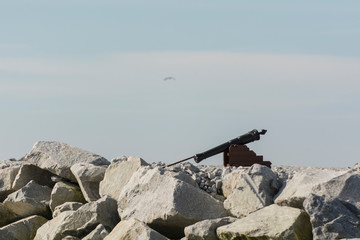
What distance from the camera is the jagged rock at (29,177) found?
15273 mm

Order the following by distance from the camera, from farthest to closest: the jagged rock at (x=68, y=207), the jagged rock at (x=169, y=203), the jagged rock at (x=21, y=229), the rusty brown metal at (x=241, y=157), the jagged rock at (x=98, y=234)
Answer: the rusty brown metal at (x=241, y=157)
the jagged rock at (x=21, y=229)
the jagged rock at (x=68, y=207)
the jagged rock at (x=98, y=234)
the jagged rock at (x=169, y=203)

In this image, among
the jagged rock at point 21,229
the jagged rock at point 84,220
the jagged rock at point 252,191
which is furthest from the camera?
the jagged rock at point 21,229

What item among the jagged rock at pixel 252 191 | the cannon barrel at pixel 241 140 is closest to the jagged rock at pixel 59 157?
the cannon barrel at pixel 241 140

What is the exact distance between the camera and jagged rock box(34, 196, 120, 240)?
1188 cm

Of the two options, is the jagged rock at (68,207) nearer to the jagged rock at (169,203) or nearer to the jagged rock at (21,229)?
the jagged rock at (21,229)

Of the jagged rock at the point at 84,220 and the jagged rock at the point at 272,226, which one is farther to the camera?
the jagged rock at the point at 84,220

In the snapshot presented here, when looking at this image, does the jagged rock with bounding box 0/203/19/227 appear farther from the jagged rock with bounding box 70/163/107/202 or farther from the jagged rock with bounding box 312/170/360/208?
the jagged rock with bounding box 312/170/360/208

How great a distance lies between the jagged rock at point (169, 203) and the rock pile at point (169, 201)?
2 cm

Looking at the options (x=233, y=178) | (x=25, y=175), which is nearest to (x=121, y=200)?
(x=233, y=178)

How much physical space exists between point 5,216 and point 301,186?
696 centimetres

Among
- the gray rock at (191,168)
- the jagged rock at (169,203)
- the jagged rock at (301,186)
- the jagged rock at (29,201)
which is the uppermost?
the jagged rock at (301,186)

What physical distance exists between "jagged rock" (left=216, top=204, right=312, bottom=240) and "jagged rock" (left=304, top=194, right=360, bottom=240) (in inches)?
10.4

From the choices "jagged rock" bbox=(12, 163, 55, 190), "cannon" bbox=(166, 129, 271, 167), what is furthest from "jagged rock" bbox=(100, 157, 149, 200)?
"cannon" bbox=(166, 129, 271, 167)

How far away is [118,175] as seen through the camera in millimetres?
13047
